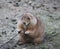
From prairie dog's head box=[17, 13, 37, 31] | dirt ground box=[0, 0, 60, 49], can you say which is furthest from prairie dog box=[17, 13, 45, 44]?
dirt ground box=[0, 0, 60, 49]

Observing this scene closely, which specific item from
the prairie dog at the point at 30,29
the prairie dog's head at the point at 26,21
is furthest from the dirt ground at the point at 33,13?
the prairie dog's head at the point at 26,21

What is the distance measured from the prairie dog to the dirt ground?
0.19m

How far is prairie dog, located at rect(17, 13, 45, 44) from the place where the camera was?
5.22 meters

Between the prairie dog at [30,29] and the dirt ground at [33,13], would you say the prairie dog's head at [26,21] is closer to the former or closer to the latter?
the prairie dog at [30,29]

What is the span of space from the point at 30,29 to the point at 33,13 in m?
2.46

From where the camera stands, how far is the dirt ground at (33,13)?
594cm

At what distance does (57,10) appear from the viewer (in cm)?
827

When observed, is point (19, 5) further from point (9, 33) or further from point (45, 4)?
point (9, 33)

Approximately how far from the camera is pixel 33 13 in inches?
305

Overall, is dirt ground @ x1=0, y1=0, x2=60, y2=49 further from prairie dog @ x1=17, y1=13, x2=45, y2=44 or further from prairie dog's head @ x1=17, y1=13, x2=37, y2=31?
prairie dog's head @ x1=17, y1=13, x2=37, y2=31

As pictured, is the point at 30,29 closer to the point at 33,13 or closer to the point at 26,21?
the point at 26,21

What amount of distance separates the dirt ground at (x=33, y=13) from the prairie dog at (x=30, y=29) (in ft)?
0.63

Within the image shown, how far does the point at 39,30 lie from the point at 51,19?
6.03 feet

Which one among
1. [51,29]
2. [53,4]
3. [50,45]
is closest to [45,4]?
[53,4]
